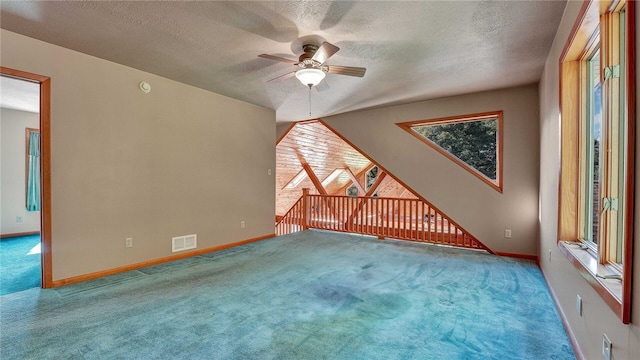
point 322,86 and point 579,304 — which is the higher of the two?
point 322,86

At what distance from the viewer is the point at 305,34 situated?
2.45 m

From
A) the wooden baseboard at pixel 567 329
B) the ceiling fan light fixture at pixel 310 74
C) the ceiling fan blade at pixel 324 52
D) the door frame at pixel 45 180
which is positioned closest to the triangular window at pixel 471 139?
the wooden baseboard at pixel 567 329

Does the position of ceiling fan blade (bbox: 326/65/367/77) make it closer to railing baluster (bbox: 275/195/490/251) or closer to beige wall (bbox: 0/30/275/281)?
beige wall (bbox: 0/30/275/281)

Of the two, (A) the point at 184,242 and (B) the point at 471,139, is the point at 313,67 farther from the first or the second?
(B) the point at 471,139

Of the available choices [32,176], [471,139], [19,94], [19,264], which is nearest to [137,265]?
[19,264]

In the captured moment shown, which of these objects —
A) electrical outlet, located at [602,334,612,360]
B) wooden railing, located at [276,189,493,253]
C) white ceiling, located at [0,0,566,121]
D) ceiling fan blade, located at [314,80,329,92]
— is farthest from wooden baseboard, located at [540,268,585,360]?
ceiling fan blade, located at [314,80,329,92]

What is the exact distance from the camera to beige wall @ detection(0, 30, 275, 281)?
2818 millimetres

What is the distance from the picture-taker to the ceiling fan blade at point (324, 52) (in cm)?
229

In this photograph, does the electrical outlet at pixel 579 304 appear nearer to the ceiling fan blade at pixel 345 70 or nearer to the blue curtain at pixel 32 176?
the ceiling fan blade at pixel 345 70

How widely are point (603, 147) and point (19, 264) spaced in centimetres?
575

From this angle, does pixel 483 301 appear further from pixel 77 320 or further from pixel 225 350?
pixel 77 320

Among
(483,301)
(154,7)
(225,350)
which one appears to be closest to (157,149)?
(154,7)

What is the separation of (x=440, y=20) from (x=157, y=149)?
343 centimetres

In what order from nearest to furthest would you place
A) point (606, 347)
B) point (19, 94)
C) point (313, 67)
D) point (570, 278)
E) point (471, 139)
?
1. point (606, 347)
2. point (570, 278)
3. point (313, 67)
4. point (19, 94)
5. point (471, 139)
